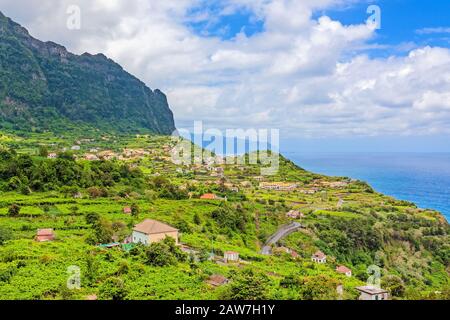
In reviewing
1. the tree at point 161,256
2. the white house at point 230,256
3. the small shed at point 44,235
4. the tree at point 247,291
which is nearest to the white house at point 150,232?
the tree at point 161,256

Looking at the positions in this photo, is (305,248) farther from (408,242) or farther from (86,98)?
(86,98)

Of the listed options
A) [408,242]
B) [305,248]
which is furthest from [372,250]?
[305,248]

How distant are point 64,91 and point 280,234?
102250 millimetres

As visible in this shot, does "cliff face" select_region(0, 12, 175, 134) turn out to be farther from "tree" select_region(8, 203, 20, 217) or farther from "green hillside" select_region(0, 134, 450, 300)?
"tree" select_region(8, 203, 20, 217)

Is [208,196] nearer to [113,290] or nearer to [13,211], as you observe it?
[13,211]

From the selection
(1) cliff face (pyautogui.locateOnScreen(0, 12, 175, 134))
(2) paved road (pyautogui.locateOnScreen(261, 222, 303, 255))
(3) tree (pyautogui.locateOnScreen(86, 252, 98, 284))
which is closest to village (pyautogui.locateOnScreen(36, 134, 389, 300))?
(2) paved road (pyautogui.locateOnScreen(261, 222, 303, 255))

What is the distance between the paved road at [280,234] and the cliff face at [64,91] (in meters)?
73.2

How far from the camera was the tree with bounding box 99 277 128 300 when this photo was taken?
51.3 ft

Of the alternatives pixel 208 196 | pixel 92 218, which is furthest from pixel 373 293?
pixel 208 196

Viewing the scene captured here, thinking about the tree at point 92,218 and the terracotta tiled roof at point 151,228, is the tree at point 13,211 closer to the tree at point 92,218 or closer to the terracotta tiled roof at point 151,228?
the tree at point 92,218

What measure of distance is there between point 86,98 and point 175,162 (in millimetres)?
64187

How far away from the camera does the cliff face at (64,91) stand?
10662 centimetres

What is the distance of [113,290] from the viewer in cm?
1591

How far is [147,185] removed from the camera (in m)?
45.3
